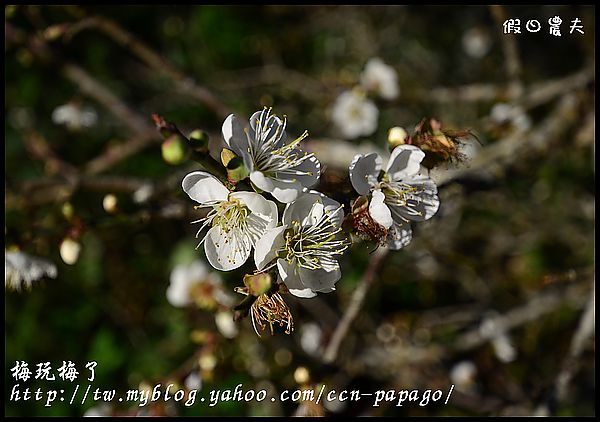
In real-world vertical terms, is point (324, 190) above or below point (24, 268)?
above

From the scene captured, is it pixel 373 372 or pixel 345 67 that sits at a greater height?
pixel 345 67

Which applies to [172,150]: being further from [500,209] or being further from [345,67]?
[345,67]

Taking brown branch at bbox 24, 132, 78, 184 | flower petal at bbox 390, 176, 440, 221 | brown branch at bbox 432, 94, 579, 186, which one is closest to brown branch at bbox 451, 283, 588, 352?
brown branch at bbox 432, 94, 579, 186

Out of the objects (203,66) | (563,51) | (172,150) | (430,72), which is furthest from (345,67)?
(172,150)

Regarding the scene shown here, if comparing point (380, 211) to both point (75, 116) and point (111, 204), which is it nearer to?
point (111, 204)

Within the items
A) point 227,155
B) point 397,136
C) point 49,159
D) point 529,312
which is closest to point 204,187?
point 227,155

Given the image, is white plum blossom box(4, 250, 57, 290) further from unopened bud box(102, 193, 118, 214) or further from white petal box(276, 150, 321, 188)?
white petal box(276, 150, 321, 188)

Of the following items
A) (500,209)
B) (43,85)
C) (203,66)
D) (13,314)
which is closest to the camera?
(500,209)
